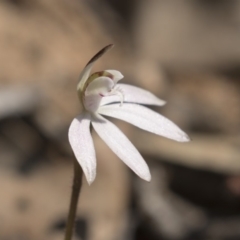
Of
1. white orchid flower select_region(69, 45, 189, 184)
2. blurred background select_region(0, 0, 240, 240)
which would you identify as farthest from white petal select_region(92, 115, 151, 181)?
blurred background select_region(0, 0, 240, 240)

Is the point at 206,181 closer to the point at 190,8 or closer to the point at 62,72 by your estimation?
the point at 62,72

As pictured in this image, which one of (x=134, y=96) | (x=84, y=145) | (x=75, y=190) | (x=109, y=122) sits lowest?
(x=75, y=190)

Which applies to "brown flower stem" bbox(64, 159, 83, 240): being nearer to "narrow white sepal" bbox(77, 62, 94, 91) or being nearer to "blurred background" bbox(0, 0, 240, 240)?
"narrow white sepal" bbox(77, 62, 94, 91)

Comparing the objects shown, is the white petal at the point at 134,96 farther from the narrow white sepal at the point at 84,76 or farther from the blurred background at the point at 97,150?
the blurred background at the point at 97,150

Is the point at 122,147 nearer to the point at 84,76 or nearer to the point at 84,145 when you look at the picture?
the point at 84,145

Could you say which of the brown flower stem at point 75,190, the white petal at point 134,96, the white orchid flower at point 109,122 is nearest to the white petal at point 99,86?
the white orchid flower at point 109,122

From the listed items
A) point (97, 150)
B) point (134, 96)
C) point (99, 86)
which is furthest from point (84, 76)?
point (97, 150)
